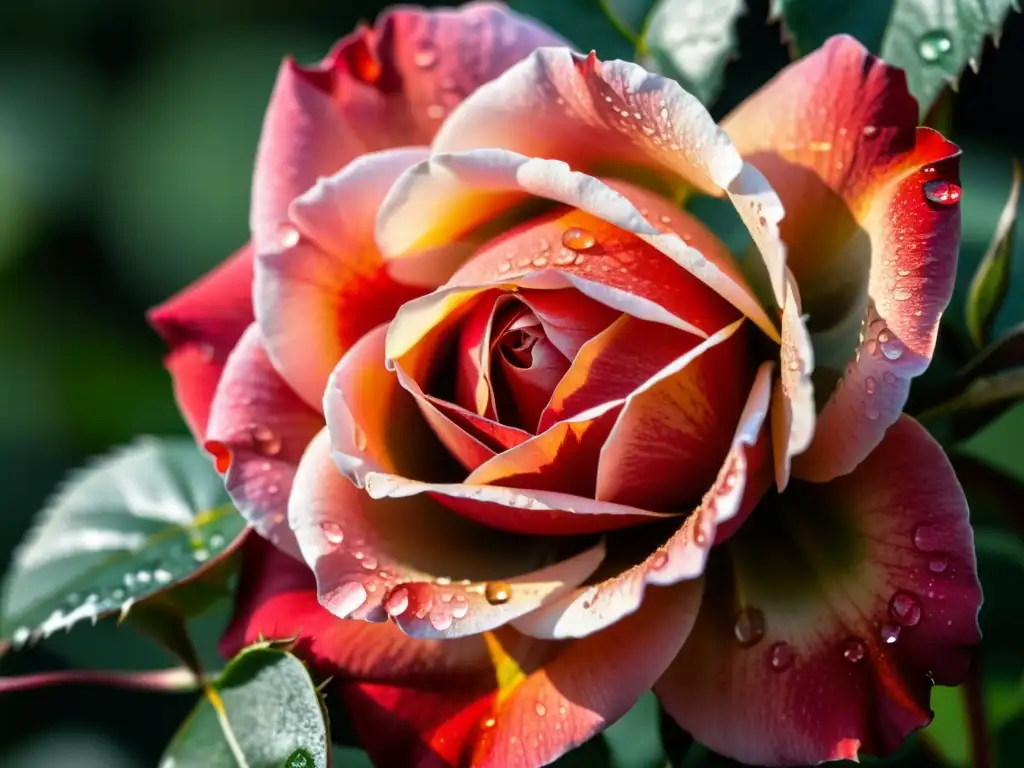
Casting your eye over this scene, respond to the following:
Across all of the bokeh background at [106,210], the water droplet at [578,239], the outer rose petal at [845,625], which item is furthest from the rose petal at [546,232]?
the bokeh background at [106,210]

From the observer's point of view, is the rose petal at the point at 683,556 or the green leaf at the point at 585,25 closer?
the rose petal at the point at 683,556

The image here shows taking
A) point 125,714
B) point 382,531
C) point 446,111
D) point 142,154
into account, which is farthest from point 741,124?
point 142,154

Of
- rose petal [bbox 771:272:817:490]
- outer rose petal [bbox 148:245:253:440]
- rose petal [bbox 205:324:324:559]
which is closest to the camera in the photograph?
rose petal [bbox 771:272:817:490]

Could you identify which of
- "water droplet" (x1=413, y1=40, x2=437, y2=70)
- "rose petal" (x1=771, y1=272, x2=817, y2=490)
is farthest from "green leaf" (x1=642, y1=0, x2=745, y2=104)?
"rose petal" (x1=771, y1=272, x2=817, y2=490)

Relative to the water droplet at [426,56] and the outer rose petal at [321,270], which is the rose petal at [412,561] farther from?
the water droplet at [426,56]

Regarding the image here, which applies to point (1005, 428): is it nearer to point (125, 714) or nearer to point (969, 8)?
point (969, 8)

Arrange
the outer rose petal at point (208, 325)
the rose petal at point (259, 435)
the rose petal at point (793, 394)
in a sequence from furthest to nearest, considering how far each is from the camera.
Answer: the outer rose petal at point (208, 325)
the rose petal at point (259, 435)
the rose petal at point (793, 394)

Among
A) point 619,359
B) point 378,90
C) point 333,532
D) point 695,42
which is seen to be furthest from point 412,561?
point 695,42

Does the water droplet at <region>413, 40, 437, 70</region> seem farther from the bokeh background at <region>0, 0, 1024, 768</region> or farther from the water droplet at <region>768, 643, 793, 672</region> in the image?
the bokeh background at <region>0, 0, 1024, 768</region>
